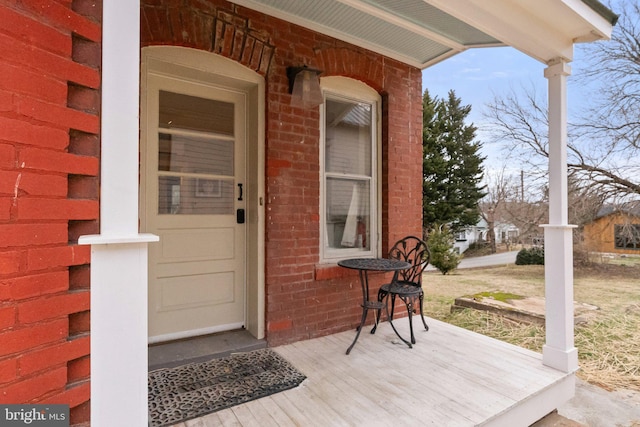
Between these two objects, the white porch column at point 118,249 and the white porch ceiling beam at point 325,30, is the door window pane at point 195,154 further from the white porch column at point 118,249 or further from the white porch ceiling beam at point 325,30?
the white porch column at point 118,249

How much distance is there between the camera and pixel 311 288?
2865mm

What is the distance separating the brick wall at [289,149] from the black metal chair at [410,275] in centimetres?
27

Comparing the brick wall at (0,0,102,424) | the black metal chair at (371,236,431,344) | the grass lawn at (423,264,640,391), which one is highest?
the brick wall at (0,0,102,424)

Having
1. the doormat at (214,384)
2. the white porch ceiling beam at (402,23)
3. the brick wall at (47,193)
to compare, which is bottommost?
the doormat at (214,384)

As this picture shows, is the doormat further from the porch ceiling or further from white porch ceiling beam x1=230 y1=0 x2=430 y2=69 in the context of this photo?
white porch ceiling beam x1=230 y1=0 x2=430 y2=69

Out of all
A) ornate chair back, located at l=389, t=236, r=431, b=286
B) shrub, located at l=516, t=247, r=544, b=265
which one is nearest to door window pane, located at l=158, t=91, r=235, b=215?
ornate chair back, located at l=389, t=236, r=431, b=286

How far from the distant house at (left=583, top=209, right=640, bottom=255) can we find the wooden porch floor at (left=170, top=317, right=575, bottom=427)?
327 inches

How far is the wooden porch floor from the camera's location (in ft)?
5.71

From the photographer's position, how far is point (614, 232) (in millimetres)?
8438

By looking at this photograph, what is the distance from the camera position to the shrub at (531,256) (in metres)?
10.2

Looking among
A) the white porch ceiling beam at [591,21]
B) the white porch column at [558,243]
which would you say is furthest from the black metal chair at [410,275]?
the white porch ceiling beam at [591,21]

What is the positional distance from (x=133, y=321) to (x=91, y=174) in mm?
538

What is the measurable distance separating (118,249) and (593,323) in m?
5.21

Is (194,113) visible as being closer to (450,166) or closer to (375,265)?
(375,265)
